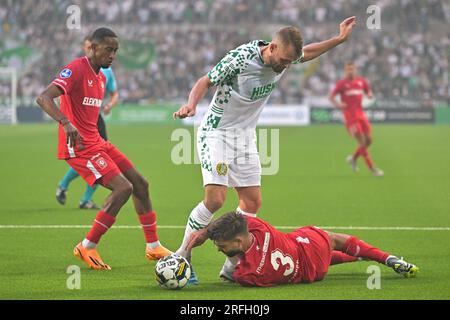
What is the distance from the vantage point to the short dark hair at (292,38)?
7.91 metres

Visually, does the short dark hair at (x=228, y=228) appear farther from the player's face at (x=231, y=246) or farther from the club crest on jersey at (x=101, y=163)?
the club crest on jersey at (x=101, y=163)

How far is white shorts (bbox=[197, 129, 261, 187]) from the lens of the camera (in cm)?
826

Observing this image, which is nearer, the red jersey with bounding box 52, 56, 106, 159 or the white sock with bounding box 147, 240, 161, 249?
the red jersey with bounding box 52, 56, 106, 159

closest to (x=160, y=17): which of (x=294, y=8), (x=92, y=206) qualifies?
(x=294, y=8)

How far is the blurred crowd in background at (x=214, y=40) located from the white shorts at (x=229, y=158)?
36619mm

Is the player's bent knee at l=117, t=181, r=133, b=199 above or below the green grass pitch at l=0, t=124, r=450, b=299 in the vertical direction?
above

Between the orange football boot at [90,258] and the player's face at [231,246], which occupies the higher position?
the player's face at [231,246]

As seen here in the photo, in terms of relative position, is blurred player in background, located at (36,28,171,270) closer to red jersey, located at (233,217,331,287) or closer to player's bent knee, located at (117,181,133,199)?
player's bent knee, located at (117,181,133,199)

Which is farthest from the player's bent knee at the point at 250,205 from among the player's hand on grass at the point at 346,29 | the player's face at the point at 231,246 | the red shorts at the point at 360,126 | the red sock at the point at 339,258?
the red shorts at the point at 360,126

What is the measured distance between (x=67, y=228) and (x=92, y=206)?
2.23 metres

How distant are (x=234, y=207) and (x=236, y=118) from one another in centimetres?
590

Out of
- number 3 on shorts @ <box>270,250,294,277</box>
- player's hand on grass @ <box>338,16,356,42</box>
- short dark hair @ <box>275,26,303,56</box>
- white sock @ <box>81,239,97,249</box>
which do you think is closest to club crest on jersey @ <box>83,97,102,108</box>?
white sock @ <box>81,239,97,249</box>

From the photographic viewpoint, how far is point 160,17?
1869 inches

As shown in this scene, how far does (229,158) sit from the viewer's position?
27.6ft
